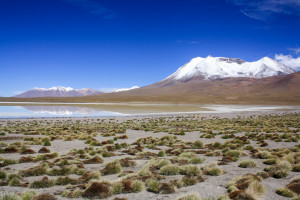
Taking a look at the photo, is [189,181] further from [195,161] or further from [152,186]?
[195,161]

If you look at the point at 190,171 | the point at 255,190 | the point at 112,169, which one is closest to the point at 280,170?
the point at 255,190

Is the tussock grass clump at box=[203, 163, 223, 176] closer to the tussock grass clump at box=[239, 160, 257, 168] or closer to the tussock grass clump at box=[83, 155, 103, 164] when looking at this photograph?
the tussock grass clump at box=[239, 160, 257, 168]

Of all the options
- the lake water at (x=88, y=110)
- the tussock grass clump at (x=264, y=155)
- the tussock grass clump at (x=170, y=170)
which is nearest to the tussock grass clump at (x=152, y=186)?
the tussock grass clump at (x=170, y=170)

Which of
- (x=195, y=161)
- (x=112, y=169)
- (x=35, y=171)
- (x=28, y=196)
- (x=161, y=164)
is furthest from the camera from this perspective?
(x=195, y=161)

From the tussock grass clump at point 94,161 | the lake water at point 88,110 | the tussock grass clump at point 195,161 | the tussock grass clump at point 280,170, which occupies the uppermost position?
Answer: the lake water at point 88,110

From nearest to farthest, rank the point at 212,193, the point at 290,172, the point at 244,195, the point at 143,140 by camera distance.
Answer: the point at 244,195
the point at 212,193
the point at 290,172
the point at 143,140

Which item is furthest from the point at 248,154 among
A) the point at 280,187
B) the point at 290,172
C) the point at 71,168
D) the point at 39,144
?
the point at 39,144

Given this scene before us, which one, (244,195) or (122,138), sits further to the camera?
(122,138)

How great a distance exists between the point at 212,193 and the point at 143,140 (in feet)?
36.4

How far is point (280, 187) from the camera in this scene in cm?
729

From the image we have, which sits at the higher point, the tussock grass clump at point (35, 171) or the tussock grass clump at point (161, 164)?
the tussock grass clump at point (161, 164)

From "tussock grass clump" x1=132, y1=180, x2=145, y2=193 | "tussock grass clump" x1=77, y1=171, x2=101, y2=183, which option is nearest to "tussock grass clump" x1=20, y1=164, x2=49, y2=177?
"tussock grass clump" x1=77, y1=171, x2=101, y2=183

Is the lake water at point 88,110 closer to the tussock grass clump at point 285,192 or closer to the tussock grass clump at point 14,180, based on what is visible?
the tussock grass clump at point 14,180

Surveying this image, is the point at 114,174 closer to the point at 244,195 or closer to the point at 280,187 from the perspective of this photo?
the point at 244,195
